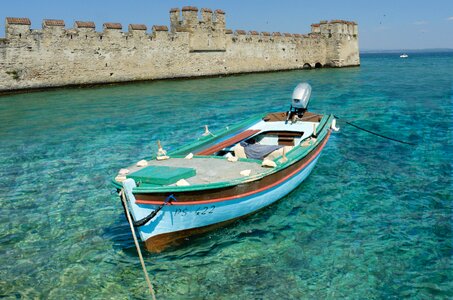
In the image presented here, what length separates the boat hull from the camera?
5145 millimetres

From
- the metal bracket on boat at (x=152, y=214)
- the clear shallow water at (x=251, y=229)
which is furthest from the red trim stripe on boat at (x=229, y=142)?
the metal bracket on boat at (x=152, y=214)

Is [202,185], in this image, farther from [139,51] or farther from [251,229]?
[139,51]

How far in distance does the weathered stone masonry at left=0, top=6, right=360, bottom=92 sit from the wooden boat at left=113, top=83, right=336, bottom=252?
56.3ft

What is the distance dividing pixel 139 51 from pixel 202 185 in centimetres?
2213

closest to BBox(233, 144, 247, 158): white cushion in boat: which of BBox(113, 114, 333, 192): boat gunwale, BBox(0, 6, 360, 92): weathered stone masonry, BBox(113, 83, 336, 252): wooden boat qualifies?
BBox(113, 83, 336, 252): wooden boat

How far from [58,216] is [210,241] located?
9.15 ft

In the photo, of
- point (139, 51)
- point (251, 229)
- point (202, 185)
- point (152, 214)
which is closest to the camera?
point (152, 214)

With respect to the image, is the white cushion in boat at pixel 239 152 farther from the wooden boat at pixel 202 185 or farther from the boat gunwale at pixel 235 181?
the boat gunwale at pixel 235 181

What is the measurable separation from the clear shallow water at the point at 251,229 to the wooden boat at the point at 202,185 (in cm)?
30

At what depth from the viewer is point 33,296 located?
4.68 metres

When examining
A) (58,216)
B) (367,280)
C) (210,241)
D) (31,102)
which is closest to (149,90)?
(31,102)

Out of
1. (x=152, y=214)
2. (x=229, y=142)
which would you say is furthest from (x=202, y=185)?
(x=229, y=142)

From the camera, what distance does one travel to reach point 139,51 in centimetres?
2566

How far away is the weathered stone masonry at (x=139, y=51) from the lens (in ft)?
68.9
